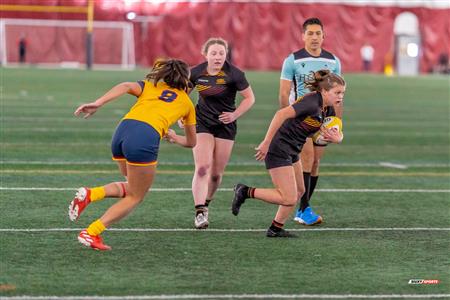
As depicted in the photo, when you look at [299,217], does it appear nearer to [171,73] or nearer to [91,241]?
[171,73]

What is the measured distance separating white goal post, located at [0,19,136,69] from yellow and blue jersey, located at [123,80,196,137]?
143 feet

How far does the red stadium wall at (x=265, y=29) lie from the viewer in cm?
5616

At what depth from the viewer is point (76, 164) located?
536 inches

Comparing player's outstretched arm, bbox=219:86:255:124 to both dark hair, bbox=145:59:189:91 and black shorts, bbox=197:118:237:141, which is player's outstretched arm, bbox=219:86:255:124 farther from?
dark hair, bbox=145:59:189:91

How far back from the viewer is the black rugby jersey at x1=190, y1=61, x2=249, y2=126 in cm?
951

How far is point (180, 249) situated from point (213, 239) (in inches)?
23.5

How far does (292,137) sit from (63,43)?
145 ft

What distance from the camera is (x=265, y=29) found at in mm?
57688

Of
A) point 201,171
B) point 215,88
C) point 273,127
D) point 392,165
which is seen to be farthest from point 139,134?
point 392,165

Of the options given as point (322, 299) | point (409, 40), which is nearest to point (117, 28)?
point (409, 40)

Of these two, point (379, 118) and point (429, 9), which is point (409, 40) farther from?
point (379, 118)

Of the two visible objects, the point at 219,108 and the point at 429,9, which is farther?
the point at 429,9

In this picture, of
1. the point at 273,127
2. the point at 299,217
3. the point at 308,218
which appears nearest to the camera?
the point at 273,127

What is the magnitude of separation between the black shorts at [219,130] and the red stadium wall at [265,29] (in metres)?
45.0
